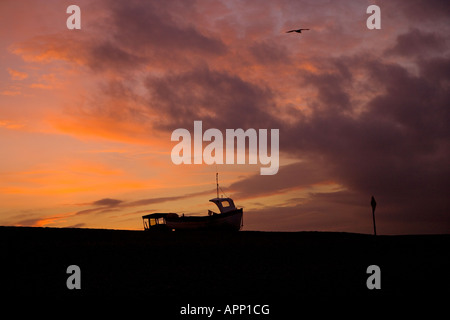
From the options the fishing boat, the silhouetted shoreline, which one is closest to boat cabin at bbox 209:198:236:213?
the fishing boat

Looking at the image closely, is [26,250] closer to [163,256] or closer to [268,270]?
[163,256]

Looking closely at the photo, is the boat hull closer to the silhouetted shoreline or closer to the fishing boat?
the fishing boat

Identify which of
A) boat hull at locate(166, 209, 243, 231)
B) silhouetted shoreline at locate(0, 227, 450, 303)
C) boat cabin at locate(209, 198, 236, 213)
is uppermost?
boat cabin at locate(209, 198, 236, 213)

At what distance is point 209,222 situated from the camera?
156 feet

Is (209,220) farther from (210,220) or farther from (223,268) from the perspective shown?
(223,268)

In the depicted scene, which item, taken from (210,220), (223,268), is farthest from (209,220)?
(223,268)

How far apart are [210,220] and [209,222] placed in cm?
23

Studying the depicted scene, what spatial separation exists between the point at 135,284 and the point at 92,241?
12683 mm

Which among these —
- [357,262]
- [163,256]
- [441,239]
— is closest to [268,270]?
[357,262]

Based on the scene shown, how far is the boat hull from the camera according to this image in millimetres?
47688

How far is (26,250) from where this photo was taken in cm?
2112

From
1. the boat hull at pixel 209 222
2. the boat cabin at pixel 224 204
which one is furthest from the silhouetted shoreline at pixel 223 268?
the boat cabin at pixel 224 204

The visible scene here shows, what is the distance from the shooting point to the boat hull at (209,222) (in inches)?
1877
